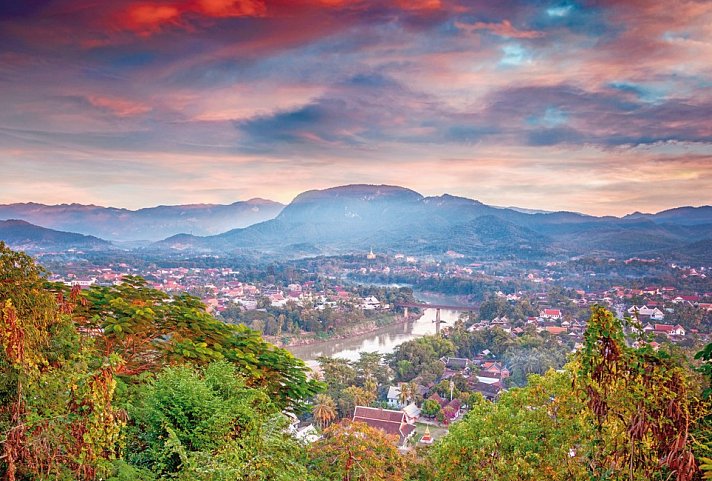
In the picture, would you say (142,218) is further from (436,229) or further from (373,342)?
(373,342)

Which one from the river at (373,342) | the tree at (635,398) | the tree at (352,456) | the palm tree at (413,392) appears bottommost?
the river at (373,342)

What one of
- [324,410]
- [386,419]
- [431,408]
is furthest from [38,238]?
[386,419]

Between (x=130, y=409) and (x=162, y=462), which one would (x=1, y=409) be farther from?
(x=162, y=462)

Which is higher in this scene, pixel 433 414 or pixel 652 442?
pixel 652 442

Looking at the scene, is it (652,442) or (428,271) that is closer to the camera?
(652,442)

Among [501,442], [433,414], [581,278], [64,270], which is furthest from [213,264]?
[501,442]

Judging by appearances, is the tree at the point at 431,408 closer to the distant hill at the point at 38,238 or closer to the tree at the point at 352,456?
the tree at the point at 352,456

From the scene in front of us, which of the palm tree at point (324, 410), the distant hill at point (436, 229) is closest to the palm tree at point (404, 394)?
the palm tree at point (324, 410)
